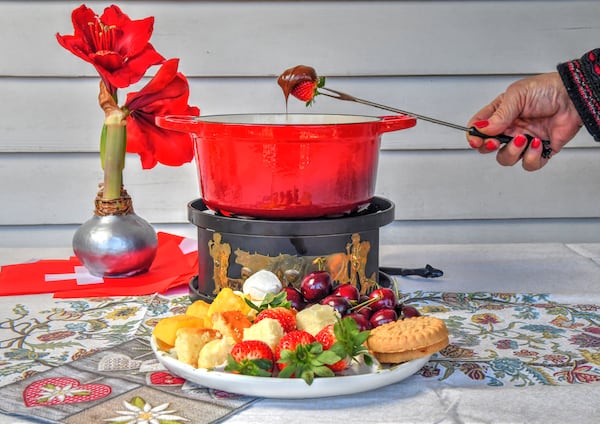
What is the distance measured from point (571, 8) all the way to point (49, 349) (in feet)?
5.50

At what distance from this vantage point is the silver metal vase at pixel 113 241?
1.25 m

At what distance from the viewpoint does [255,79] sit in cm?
200

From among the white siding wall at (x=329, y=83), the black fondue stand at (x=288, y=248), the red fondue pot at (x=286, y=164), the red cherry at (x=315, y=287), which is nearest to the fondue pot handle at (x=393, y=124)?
the red fondue pot at (x=286, y=164)

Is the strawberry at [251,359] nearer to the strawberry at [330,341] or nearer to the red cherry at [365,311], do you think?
the strawberry at [330,341]

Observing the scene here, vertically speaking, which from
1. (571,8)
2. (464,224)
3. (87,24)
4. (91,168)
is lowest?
(464,224)

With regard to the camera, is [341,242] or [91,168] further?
[91,168]

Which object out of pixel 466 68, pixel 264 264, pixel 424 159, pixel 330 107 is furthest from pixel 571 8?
pixel 264 264

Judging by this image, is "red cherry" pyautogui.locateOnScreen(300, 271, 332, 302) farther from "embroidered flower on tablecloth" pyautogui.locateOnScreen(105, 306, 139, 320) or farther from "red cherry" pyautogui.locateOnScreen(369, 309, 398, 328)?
"embroidered flower on tablecloth" pyautogui.locateOnScreen(105, 306, 139, 320)

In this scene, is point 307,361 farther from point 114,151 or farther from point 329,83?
point 329,83

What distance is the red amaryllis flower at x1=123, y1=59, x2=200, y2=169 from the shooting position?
1.25 m

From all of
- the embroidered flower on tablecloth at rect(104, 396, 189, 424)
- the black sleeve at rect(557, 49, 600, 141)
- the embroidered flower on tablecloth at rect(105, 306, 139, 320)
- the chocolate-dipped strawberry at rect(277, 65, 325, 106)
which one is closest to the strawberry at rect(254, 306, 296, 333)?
the embroidered flower on tablecloth at rect(104, 396, 189, 424)

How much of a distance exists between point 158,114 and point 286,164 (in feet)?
1.24

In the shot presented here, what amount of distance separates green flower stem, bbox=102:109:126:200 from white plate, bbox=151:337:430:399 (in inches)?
22.0

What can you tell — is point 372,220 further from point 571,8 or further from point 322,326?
point 571,8
